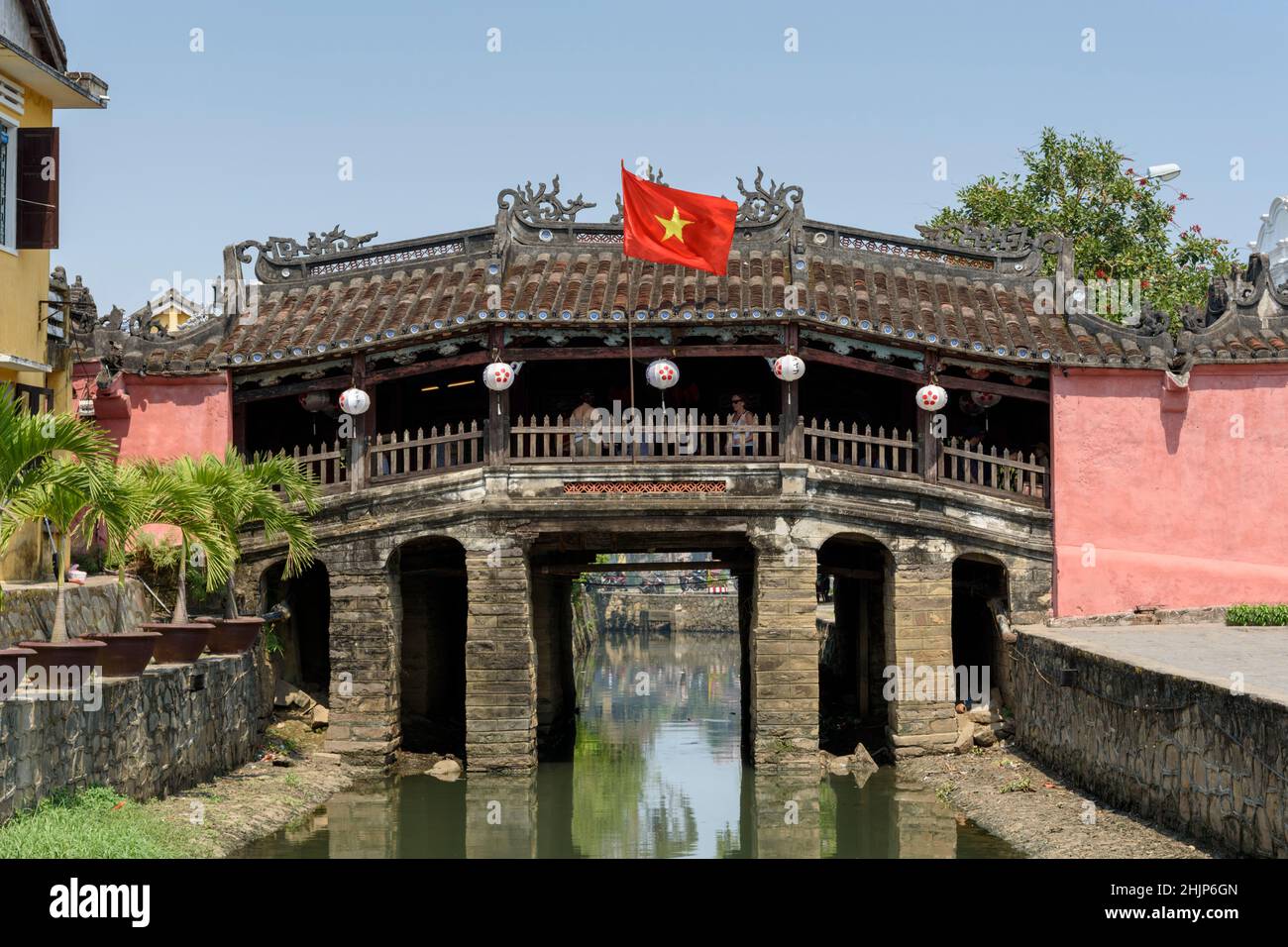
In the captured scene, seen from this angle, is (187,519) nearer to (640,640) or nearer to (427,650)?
(427,650)

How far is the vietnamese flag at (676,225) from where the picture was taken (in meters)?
20.3

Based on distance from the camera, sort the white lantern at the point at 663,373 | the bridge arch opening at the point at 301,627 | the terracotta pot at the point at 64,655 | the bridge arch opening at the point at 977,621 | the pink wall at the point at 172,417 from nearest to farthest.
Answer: the terracotta pot at the point at 64,655 → the white lantern at the point at 663,373 → the bridge arch opening at the point at 977,621 → the pink wall at the point at 172,417 → the bridge arch opening at the point at 301,627

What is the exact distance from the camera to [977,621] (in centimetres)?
2422

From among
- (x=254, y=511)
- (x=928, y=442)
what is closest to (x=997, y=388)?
(x=928, y=442)

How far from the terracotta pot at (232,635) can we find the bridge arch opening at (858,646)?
759 cm

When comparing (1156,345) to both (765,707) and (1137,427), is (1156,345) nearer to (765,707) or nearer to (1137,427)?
(1137,427)

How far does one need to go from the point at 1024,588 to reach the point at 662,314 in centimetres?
597

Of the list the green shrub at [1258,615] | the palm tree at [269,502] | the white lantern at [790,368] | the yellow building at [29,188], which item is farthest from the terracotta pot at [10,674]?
the green shrub at [1258,615]

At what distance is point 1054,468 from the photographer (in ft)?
69.4

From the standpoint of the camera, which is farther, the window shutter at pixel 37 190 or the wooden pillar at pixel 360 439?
the wooden pillar at pixel 360 439

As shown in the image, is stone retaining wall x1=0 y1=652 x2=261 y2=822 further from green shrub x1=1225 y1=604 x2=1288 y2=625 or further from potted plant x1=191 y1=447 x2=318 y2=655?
green shrub x1=1225 y1=604 x2=1288 y2=625

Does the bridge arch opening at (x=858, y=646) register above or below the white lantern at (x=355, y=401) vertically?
below

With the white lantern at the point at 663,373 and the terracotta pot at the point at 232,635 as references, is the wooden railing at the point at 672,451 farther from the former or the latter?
the terracotta pot at the point at 232,635

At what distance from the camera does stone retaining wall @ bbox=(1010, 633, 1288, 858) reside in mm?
12070
